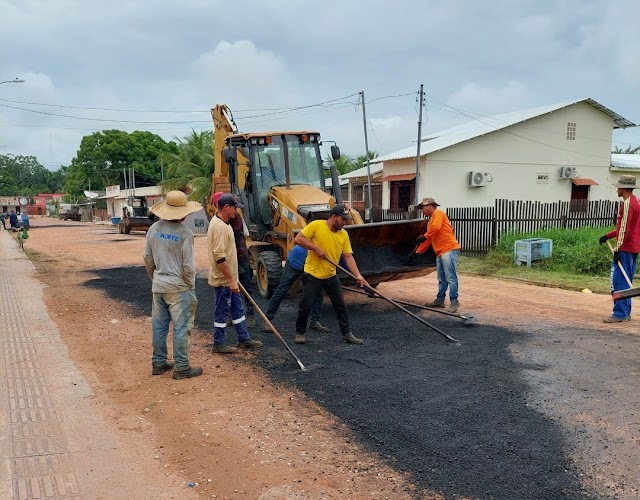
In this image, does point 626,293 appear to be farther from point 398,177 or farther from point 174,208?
point 398,177

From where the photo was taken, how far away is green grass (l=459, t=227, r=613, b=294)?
1052cm

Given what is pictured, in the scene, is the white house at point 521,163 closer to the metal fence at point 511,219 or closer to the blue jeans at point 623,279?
the metal fence at point 511,219

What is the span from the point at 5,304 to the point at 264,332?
5153 mm

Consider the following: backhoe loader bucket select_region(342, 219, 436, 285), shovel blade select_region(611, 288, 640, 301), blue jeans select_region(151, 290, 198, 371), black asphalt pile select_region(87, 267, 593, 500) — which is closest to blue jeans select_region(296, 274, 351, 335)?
black asphalt pile select_region(87, 267, 593, 500)

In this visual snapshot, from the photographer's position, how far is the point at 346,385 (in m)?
4.87

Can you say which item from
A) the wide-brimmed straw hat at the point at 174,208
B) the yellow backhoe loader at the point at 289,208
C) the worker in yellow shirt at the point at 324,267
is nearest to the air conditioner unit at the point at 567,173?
the yellow backhoe loader at the point at 289,208

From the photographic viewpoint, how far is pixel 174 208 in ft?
17.3

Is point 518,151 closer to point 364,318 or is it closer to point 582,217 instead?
point 582,217

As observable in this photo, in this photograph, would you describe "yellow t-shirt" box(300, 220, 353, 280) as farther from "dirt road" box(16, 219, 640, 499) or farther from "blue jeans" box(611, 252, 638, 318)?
"blue jeans" box(611, 252, 638, 318)

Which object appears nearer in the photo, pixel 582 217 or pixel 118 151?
pixel 582 217

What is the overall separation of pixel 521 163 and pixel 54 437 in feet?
71.6

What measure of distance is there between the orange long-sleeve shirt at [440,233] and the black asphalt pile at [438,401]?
105 cm

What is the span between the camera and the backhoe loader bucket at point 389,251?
7996 millimetres

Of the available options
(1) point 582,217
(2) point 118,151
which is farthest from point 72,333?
(2) point 118,151
